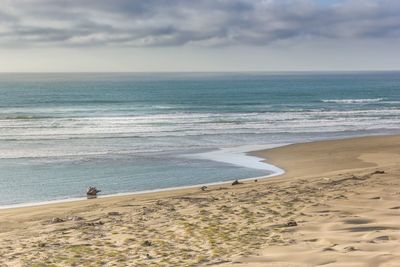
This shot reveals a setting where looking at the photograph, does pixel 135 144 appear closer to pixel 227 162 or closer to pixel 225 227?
pixel 227 162

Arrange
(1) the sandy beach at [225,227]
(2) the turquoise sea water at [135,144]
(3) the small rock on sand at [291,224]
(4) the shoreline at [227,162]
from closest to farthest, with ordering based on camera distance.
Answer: (1) the sandy beach at [225,227] → (3) the small rock on sand at [291,224] → (4) the shoreline at [227,162] → (2) the turquoise sea water at [135,144]

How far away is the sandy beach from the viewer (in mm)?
7238

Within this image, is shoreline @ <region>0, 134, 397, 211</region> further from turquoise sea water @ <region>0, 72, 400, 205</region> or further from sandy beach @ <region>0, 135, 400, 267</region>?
sandy beach @ <region>0, 135, 400, 267</region>

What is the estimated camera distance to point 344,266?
6289 mm

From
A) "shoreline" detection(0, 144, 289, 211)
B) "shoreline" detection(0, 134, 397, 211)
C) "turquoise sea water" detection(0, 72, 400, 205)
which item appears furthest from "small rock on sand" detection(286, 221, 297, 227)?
"turquoise sea water" detection(0, 72, 400, 205)

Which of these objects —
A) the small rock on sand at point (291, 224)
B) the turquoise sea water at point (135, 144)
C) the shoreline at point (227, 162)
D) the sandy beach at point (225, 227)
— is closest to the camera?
the sandy beach at point (225, 227)

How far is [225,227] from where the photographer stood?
926 cm

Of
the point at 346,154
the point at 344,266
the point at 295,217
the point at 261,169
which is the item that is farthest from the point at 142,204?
the point at 346,154

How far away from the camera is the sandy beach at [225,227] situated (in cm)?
724

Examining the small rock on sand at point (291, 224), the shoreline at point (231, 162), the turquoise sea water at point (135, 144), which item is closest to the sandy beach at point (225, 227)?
the small rock on sand at point (291, 224)

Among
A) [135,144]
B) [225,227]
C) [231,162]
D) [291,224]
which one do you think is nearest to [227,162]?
[231,162]

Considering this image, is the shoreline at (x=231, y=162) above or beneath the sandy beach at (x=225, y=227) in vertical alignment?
beneath

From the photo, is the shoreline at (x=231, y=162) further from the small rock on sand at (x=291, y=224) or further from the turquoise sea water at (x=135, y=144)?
the small rock on sand at (x=291, y=224)

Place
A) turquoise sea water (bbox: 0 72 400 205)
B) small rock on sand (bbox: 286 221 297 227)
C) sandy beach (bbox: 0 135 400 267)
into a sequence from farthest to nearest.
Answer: turquoise sea water (bbox: 0 72 400 205) → small rock on sand (bbox: 286 221 297 227) → sandy beach (bbox: 0 135 400 267)
